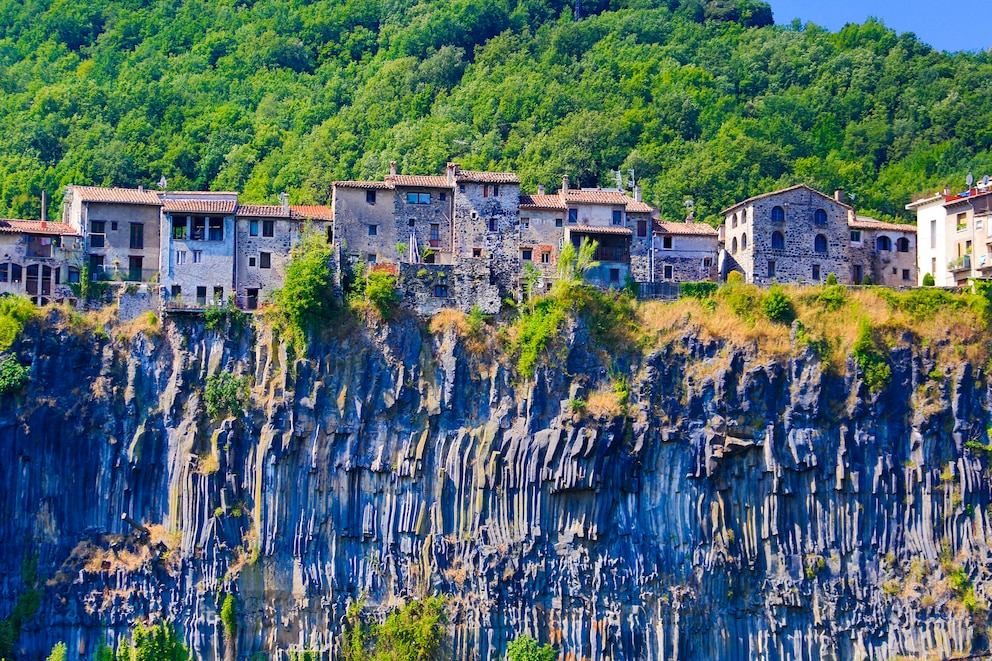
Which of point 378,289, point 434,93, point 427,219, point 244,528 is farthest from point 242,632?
point 434,93

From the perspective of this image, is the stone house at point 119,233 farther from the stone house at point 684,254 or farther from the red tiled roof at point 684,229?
the red tiled roof at point 684,229

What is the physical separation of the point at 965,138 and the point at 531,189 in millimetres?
31809

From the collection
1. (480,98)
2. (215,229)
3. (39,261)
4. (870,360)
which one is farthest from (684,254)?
(480,98)

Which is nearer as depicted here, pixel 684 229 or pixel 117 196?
pixel 117 196

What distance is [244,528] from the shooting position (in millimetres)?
68062

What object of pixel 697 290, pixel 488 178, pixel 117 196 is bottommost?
pixel 697 290

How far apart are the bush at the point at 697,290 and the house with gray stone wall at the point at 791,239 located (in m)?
5.64

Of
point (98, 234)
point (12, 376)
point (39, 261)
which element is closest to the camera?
point (12, 376)

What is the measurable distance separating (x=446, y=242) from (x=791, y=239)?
1643 cm

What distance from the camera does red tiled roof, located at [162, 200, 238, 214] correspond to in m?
73.0

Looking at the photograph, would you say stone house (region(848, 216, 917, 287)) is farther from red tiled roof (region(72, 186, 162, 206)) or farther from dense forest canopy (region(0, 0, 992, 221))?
red tiled roof (region(72, 186, 162, 206))

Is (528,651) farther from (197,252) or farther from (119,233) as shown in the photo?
(119,233)

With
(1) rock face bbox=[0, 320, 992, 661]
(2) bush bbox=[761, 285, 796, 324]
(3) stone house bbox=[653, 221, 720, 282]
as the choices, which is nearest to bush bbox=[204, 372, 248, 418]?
(1) rock face bbox=[0, 320, 992, 661]

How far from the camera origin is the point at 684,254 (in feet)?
259
